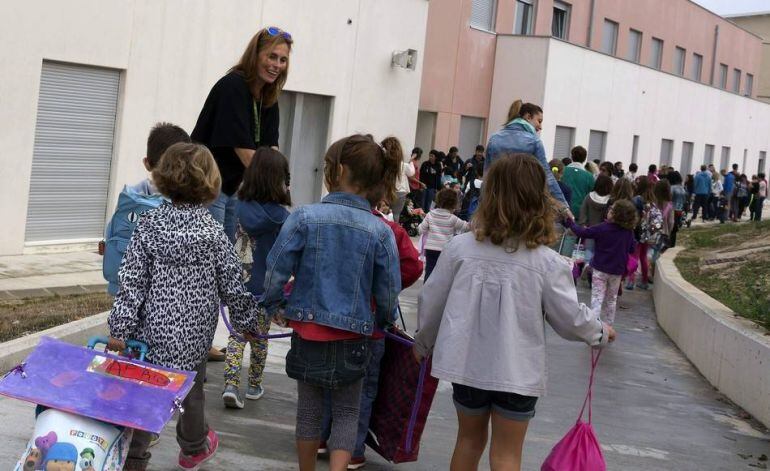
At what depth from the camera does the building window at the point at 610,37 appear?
121 ft

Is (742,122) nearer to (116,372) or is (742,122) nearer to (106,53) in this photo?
(106,53)

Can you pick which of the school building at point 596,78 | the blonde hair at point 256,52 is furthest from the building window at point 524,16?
the blonde hair at point 256,52

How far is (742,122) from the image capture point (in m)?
47.8

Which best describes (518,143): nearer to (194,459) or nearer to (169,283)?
(194,459)

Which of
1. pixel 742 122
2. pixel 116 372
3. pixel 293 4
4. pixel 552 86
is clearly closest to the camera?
pixel 116 372

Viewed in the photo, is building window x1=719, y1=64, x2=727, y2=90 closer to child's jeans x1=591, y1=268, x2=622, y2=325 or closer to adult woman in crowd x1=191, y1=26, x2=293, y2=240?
child's jeans x1=591, y1=268, x2=622, y2=325

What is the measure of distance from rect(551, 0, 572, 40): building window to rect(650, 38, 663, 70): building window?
7.42 metres

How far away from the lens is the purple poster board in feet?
14.2

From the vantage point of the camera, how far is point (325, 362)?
5.14 metres

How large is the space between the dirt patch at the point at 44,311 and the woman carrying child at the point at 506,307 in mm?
3986

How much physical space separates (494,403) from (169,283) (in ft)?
4.93

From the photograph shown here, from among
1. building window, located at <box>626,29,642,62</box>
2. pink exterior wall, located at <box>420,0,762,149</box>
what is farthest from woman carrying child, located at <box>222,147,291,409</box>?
building window, located at <box>626,29,642,62</box>

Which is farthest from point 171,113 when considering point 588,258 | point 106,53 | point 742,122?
point 742,122

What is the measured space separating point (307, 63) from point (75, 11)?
6.53 m
